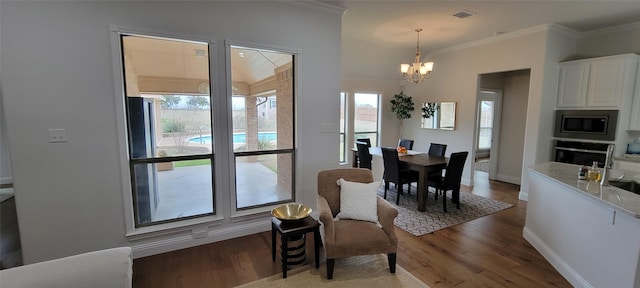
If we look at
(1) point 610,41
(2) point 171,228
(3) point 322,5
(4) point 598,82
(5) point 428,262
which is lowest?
(5) point 428,262

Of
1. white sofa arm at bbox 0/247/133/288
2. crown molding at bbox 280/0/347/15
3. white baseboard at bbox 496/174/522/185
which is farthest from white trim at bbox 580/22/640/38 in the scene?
white sofa arm at bbox 0/247/133/288

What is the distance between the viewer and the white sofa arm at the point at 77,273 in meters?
1.06

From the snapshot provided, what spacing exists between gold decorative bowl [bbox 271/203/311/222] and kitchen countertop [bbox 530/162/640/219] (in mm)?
2314

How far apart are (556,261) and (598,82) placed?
3.14 m

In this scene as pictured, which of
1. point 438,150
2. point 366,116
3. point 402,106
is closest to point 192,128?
point 438,150

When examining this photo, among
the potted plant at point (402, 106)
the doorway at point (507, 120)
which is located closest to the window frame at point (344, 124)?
the potted plant at point (402, 106)

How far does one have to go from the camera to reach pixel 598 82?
159 inches

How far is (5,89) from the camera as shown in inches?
86.3

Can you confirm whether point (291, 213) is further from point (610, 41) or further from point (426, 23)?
point (610, 41)

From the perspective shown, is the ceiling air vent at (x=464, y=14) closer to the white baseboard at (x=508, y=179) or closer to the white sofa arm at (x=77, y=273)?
the white baseboard at (x=508, y=179)

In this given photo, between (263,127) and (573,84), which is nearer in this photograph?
(263,127)

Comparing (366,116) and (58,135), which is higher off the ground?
(366,116)

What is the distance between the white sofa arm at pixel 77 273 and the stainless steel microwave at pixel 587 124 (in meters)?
5.88

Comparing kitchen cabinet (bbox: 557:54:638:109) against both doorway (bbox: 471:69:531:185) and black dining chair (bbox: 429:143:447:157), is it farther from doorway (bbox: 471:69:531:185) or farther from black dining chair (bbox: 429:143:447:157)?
black dining chair (bbox: 429:143:447:157)
